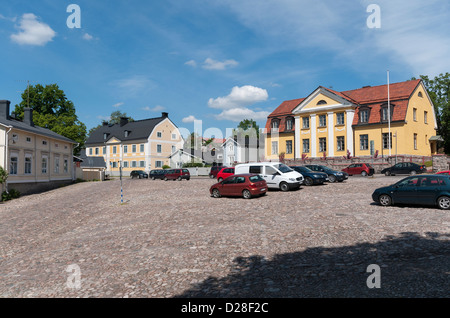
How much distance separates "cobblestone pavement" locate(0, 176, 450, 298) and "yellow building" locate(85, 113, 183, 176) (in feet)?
173

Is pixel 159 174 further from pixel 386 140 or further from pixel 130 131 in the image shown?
pixel 386 140

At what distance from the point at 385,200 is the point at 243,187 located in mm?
7619

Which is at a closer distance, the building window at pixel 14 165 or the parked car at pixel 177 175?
the building window at pixel 14 165

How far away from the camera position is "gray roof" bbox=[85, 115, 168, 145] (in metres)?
68.5

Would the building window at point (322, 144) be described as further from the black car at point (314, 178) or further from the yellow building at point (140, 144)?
the yellow building at point (140, 144)

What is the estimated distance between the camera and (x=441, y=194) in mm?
12969

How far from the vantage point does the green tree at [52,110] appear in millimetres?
51469

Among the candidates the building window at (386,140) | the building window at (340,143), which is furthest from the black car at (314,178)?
the building window at (340,143)

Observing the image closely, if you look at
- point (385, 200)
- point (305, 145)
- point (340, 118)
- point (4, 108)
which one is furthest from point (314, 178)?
point (4, 108)

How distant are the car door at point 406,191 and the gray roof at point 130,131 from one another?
5754 centimetres

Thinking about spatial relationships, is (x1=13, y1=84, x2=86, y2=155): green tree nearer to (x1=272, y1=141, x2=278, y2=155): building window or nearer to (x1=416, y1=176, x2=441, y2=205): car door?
(x1=272, y1=141, x2=278, y2=155): building window

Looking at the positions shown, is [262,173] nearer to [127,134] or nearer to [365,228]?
[365,228]

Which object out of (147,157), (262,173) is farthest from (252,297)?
(147,157)
